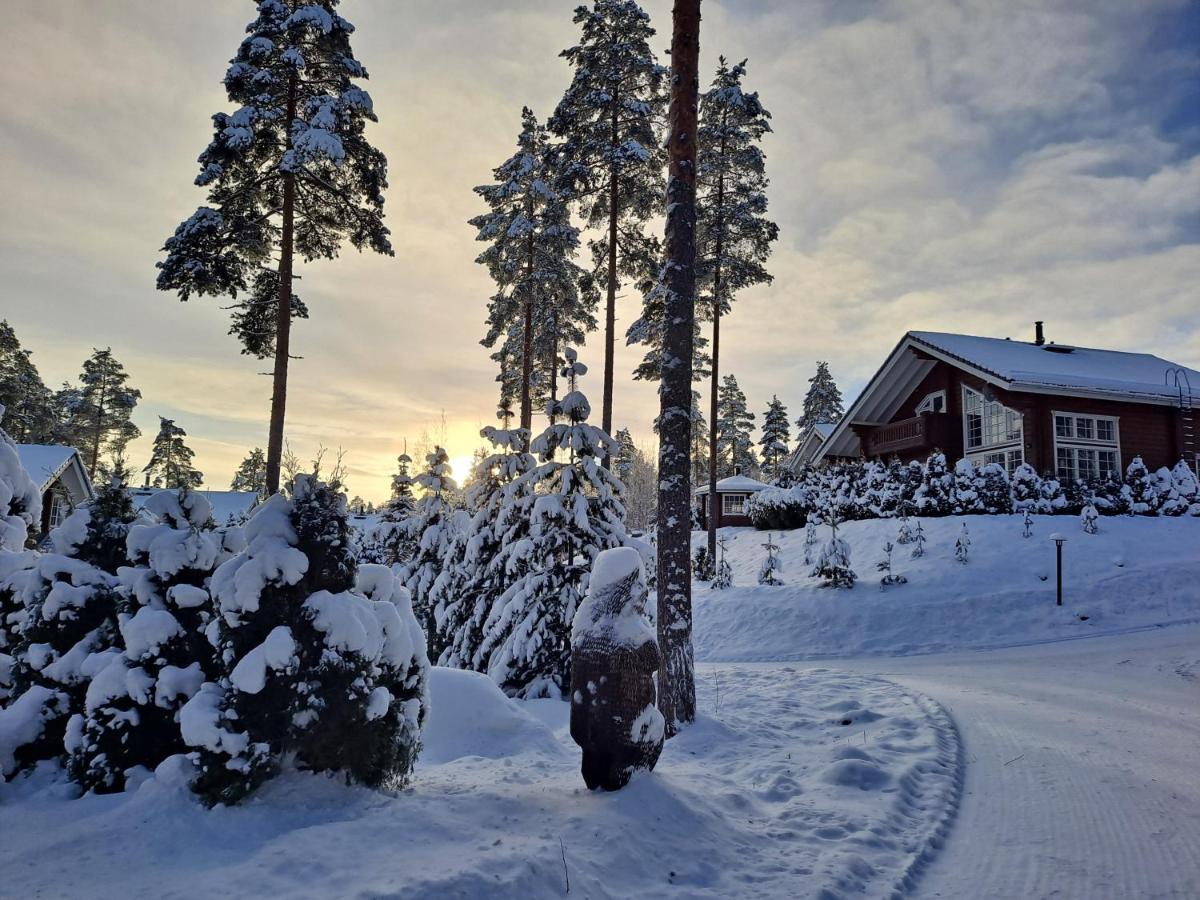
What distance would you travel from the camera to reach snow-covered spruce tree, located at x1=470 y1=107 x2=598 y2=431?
2139 cm

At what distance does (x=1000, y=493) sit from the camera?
2094cm

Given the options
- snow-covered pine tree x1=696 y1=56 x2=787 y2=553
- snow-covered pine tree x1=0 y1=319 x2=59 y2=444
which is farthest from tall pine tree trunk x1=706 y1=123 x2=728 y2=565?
snow-covered pine tree x1=0 y1=319 x2=59 y2=444

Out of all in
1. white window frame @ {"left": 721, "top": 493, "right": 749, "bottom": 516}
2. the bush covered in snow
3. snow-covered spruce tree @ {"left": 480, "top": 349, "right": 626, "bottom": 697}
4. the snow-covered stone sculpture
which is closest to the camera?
the snow-covered stone sculpture

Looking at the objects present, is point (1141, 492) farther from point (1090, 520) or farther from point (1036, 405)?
point (1036, 405)

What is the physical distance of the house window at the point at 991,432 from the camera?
994 inches

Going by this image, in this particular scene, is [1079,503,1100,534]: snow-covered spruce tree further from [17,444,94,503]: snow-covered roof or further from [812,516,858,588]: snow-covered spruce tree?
[17,444,94,503]: snow-covered roof

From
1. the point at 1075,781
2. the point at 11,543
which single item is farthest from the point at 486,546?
the point at 1075,781

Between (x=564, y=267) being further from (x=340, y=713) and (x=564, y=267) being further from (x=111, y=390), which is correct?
(x=111, y=390)

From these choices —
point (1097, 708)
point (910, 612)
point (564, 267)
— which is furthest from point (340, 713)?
point (564, 267)

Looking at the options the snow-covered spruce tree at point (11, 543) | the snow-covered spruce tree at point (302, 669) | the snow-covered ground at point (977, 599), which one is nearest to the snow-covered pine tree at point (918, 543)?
the snow-covered ground at point (977, 599)

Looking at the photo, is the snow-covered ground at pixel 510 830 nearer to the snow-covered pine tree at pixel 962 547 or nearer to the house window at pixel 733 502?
the snow-covered pine tree at pixel 962 547

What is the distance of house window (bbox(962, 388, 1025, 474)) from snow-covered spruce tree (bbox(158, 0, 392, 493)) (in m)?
22.7

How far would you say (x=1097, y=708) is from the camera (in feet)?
28.4

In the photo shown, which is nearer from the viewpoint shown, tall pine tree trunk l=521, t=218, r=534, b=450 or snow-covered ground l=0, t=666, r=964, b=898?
snow-covered ground l=0, t=666, r=964, b=898
